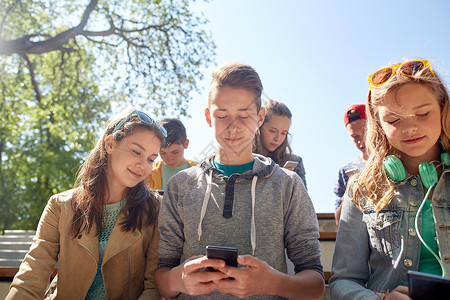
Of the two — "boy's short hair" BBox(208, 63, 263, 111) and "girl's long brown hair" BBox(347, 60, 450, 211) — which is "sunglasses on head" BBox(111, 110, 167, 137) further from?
"girl's long brown hair" BBox(347, 60, 450, 211)

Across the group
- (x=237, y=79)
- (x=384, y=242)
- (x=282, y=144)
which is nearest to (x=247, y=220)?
(x=384, y=242)

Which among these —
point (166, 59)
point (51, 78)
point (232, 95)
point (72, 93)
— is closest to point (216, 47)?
point (166, 59)

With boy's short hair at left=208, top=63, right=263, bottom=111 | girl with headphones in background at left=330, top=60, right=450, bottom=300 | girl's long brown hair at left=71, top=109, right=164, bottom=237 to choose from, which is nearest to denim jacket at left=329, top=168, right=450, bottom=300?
girl with headphones in background at left=330, top=60, right=450, bottom=300

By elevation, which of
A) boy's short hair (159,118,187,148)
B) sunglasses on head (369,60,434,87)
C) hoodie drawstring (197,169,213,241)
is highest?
sunglasses on head (369,60,434,87)

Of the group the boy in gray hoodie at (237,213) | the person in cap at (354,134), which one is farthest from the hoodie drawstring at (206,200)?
the person in cap at (354,134)

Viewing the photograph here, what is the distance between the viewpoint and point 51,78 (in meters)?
15.6

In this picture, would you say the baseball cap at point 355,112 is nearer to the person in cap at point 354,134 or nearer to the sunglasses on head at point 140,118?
the person in cap at point 354,134

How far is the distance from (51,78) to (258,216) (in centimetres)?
1571

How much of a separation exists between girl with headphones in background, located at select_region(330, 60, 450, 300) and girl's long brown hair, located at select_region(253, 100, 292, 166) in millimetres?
1979

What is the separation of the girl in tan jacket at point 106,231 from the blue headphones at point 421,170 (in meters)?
1.46

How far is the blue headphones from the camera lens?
184 cm

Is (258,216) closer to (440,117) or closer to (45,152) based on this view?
(440,117)

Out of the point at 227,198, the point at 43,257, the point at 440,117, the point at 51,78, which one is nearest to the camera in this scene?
the point at 440,117

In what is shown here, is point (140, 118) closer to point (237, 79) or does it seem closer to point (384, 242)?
point (237, 79)
